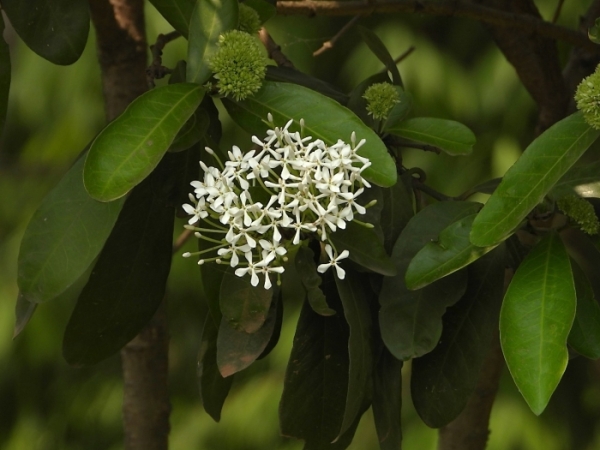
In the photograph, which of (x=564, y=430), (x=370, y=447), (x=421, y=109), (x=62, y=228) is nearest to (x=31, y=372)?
(x=370, y=447)

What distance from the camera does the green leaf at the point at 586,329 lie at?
61 cm

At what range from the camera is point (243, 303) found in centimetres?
59

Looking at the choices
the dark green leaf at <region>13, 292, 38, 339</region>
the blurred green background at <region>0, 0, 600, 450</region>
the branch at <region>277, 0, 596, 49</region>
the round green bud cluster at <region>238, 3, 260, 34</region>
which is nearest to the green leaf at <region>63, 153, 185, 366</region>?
the dark green leaf at <region>13, 292, 38, 339</region>

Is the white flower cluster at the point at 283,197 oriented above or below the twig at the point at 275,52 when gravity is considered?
above

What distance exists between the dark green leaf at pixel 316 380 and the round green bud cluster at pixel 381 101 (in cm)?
15

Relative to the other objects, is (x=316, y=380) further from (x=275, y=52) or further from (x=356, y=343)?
(x=275, y=52)

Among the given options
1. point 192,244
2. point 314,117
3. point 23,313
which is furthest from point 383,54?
point 192,244

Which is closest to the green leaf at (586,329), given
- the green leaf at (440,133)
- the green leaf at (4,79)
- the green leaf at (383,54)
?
the green leaf at (440,133)

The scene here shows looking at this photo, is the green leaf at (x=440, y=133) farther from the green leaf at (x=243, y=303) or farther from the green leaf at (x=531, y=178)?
the green leaf at (x=243, y=303)

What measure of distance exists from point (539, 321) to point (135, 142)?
0.32m

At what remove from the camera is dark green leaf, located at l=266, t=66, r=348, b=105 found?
0.68m

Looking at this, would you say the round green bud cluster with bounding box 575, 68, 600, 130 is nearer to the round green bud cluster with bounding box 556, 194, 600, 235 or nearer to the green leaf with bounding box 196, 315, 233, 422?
the round green bud cluster with bounding box 556, 194, 600, 235

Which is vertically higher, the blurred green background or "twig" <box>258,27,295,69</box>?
"twig" <box>258,27,295,69</box>

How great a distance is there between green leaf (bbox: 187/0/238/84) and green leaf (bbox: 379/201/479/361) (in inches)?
8.5
